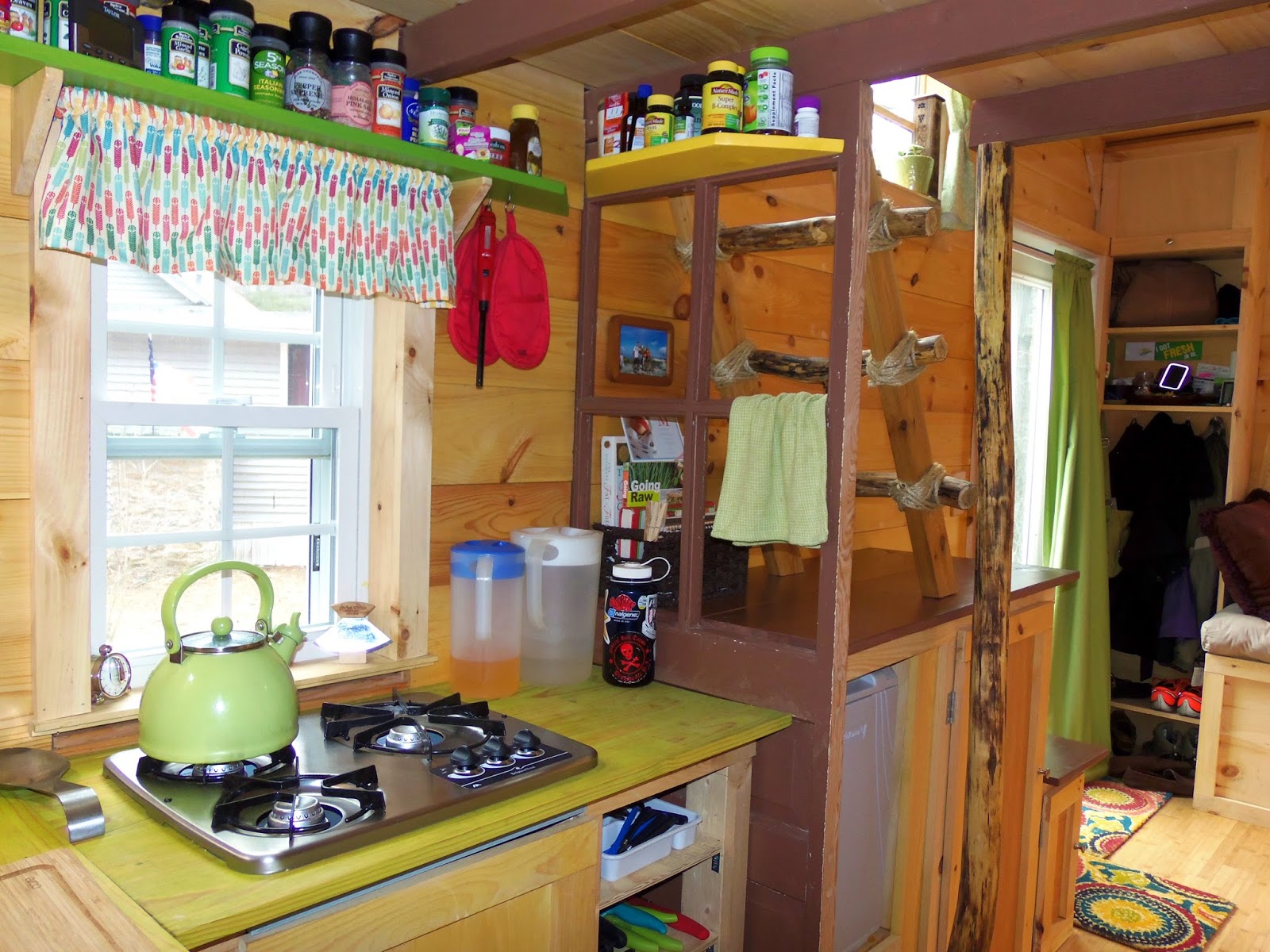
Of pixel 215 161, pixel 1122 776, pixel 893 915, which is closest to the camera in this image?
pixel 215 161

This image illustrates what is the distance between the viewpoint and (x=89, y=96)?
1.49 meters

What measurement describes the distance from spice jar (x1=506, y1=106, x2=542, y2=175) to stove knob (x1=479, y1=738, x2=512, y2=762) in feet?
3.73

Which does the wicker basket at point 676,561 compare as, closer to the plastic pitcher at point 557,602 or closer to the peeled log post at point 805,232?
the plastic pitcher at point 557,602

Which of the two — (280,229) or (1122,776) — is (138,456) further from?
(1122,776)

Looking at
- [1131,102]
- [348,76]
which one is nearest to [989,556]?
[1131,102]

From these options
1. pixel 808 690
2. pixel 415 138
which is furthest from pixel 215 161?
pixel 808 690

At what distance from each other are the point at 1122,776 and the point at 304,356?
3.96 metres

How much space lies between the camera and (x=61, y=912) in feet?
3.43

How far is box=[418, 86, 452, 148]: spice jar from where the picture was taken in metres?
1.90

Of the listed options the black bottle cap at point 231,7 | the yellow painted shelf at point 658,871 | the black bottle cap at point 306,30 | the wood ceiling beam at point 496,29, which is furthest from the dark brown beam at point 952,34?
the yellow painted shelf at point 658,871

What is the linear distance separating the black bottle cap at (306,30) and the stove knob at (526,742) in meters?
1.21

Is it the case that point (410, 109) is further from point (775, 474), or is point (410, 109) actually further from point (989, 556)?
point (989, 556)

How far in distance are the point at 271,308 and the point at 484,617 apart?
2.40ft

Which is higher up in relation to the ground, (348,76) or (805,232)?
(348,76)
